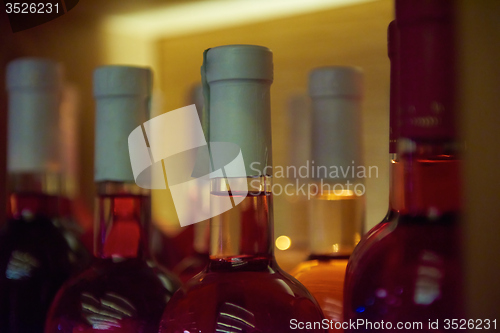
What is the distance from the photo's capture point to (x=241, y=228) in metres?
0.36

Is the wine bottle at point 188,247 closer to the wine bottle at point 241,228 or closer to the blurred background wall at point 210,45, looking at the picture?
the blurred background wall at point 210,45

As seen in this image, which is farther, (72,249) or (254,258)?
(72,249)

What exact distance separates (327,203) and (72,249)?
0.83ft

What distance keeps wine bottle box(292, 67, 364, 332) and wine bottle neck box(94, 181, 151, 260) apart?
0.49 feet

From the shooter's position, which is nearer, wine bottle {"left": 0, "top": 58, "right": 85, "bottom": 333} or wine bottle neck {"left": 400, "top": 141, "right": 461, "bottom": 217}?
wine bottle neck {"left": 400, "top": 141, "right": 461, "bottom": 217}

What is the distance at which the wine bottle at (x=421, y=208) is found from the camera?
273 millimetres

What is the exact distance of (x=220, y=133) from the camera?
332 millimetres

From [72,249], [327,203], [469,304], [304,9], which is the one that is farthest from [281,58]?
[469,304]

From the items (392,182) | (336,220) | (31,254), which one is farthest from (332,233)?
(31,254)

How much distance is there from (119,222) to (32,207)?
0.46ft

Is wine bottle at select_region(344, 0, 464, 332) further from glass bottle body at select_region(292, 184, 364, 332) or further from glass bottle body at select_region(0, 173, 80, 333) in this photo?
glass bottle body at select_region(0, 173, 80, 333)

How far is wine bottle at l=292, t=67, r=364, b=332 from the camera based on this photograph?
42 cm

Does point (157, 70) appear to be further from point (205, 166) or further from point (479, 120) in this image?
point (479, 120)

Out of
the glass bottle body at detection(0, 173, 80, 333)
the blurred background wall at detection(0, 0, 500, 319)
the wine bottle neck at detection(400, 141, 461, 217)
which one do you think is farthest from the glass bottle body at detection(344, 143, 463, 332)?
the glass bottle body at detection(0, 173, 80, 333)
